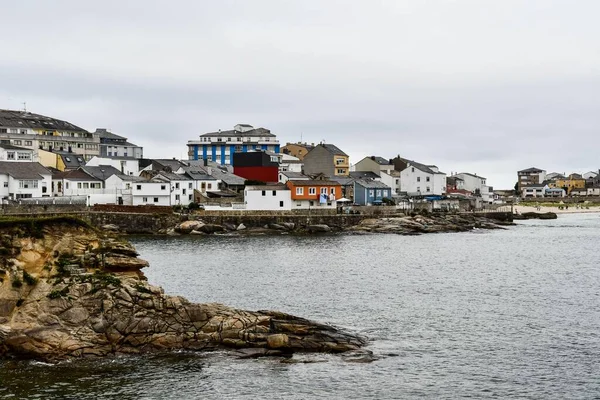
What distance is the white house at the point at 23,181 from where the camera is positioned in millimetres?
104938

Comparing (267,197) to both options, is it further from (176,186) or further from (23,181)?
(23,181)

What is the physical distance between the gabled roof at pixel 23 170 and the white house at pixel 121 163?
1348 centimetres

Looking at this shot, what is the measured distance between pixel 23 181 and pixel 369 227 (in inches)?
2011

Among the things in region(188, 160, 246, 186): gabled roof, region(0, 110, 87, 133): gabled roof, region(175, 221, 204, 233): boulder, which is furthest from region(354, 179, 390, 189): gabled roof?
region(0, 110, 87, 133): gabled roof

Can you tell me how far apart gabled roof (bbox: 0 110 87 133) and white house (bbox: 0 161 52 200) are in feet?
123

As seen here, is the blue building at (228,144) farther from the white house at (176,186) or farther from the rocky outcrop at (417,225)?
the rocky outcrop at (417,225)

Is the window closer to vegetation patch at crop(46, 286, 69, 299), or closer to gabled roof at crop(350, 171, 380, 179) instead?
gabled roof at crop(350, 171, 380, 179)

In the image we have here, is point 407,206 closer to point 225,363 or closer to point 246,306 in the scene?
point 246,306

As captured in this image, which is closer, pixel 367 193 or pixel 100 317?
pixel 100 317

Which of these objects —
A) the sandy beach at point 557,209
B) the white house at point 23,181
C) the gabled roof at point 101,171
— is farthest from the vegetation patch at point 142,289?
the sandy beach at point 557,209

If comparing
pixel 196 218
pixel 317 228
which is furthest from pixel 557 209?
pixel 196 218

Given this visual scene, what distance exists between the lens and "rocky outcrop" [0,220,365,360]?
31.3 metres

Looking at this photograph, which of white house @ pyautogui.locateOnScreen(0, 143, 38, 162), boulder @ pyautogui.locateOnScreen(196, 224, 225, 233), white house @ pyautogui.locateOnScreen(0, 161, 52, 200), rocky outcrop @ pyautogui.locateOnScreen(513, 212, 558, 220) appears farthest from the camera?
rocky outcrop @ pyautogui.locateOnScreen(513, 212, 558, 220)

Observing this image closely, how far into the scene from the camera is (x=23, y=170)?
10838 cm
